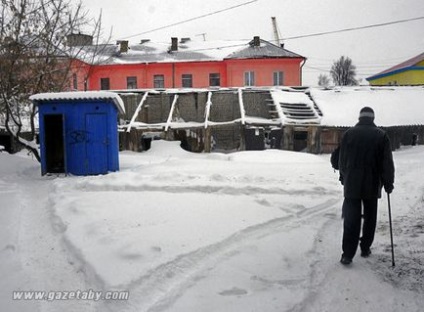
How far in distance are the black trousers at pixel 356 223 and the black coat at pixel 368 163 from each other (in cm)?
11

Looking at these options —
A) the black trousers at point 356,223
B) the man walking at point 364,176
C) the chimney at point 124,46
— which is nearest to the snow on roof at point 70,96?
the man walking at point 364,176

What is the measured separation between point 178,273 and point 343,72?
2201 inches

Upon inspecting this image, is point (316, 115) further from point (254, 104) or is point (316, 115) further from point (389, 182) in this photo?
point (389, 182)

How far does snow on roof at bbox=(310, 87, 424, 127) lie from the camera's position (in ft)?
58.8

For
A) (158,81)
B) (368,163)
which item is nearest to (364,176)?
(368,163)

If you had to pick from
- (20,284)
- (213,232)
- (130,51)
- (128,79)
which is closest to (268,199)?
(213,232)

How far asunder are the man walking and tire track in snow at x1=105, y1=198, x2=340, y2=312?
1292 mm

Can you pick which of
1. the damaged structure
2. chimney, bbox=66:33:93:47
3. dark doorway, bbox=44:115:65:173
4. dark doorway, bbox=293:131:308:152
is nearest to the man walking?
dark doorway, bbox=44:115:65:173

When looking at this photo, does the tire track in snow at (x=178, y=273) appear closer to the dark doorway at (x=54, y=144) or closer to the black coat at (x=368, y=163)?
the black coat at (x=368, y=163)

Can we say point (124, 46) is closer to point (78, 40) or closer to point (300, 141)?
point (78, 40)

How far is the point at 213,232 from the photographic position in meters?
4.88

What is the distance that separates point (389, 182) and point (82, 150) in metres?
8.30

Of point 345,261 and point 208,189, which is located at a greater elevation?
point 208,189

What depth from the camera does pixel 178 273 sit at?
3666 millimetres
